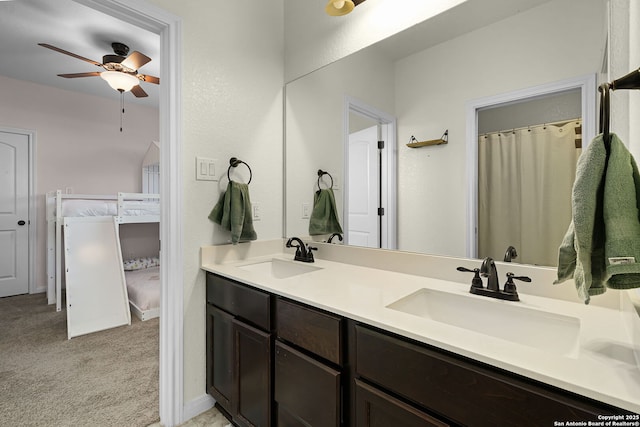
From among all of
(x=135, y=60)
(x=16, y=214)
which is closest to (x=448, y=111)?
(x=135, y=60)

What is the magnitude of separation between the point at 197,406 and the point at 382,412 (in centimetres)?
121

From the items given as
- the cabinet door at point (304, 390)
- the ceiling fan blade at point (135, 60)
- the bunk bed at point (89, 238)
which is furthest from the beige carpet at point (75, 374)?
the ceiling fan blade at point (135, 60)

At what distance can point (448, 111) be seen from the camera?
1.31m

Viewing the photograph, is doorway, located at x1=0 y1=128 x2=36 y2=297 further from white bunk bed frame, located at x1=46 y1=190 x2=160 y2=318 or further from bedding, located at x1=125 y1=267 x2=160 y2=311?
bedding, located at x1=125 y1=267 x2=160 y2=311

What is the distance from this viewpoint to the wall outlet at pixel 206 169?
5.23 feet

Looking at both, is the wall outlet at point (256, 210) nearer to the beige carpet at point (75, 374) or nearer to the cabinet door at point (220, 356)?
the cabinet door at point (220, 356)

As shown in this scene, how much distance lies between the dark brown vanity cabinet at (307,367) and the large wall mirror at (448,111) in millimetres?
649

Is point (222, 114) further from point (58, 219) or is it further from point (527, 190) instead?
point (58, 219)

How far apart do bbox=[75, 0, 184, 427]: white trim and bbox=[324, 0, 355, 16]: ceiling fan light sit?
0.78 metres

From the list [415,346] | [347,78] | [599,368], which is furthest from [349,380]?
[347,78]

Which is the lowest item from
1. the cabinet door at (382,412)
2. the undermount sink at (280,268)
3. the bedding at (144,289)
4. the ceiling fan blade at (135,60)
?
the bedding at (144,289)

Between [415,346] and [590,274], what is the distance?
419 millimetres

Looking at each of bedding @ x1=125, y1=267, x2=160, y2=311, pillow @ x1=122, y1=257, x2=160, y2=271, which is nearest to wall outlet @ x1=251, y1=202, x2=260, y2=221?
bedding @ x1=125, y1=267, x2=160, y2=311

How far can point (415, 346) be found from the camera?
0.79 m
